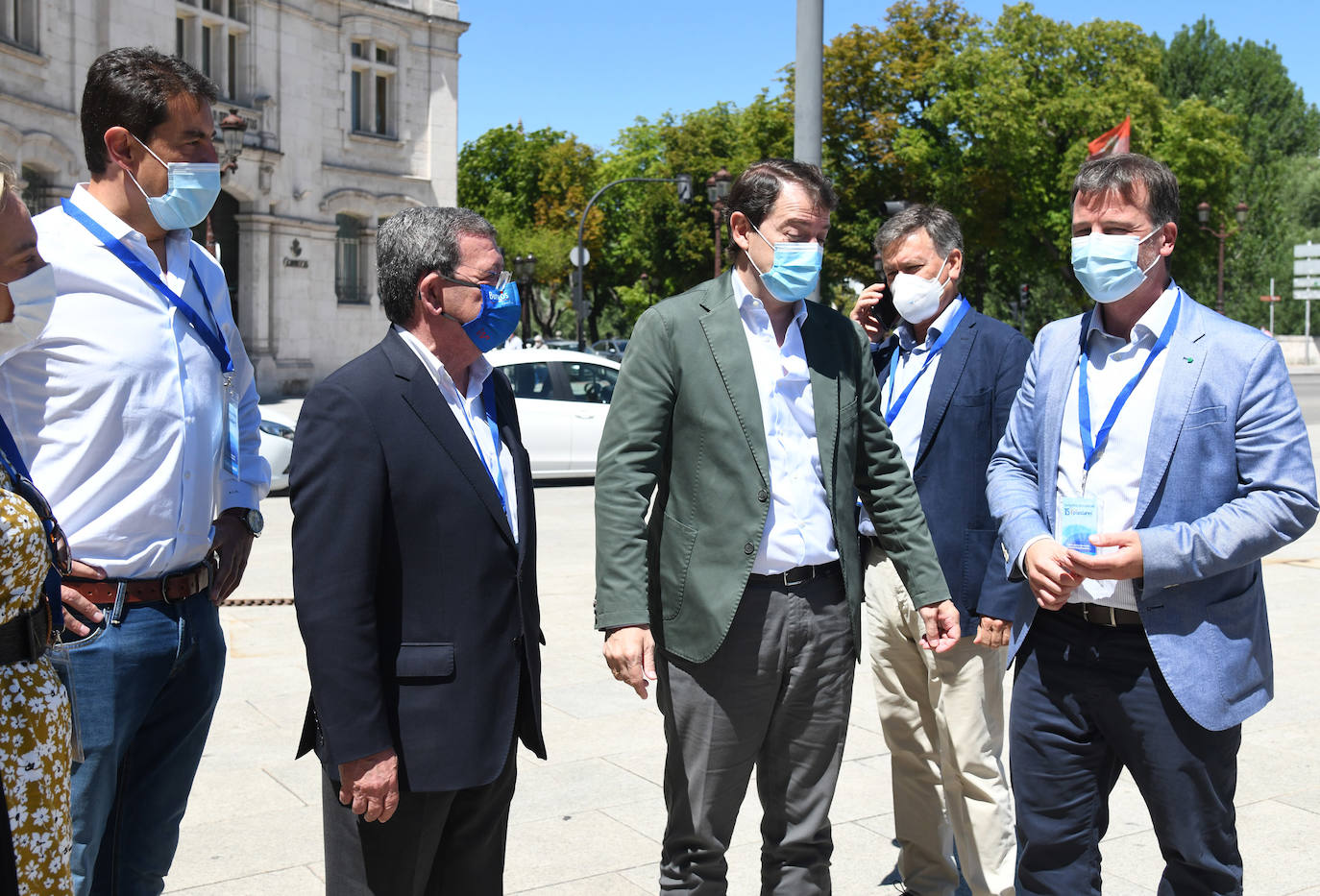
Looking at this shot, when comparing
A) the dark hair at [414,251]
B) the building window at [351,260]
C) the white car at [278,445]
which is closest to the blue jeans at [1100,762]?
the dark hair at [414,251]

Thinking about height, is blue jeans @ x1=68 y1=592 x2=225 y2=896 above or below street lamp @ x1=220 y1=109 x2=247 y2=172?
below

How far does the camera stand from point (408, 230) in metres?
3.05

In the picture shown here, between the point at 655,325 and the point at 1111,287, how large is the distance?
1196 mm

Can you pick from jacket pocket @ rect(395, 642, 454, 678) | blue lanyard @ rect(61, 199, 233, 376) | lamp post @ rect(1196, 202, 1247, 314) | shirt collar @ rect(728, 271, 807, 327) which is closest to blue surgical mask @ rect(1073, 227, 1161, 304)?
shirt collar @ rect(728, 271, 807, 327)

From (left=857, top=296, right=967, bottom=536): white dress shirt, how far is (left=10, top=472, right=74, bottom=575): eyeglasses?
237 centimetres

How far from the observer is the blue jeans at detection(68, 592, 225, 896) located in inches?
114

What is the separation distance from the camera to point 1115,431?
128 inches

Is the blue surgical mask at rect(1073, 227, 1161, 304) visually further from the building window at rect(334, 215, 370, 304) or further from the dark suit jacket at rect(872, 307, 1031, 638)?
the building window at rect(334, 215, 370, 304)

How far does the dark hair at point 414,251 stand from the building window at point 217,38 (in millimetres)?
28488

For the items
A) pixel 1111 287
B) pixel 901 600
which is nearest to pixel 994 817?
pixel 901 600

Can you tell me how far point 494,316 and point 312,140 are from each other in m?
32.0

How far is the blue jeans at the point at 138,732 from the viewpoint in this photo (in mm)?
2885

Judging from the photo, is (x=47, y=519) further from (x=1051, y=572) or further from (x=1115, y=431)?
(x=1115, y=431)

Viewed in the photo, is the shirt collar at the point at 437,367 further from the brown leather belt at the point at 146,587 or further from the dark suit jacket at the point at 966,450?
the dark suit jacket at the point at 966,450
